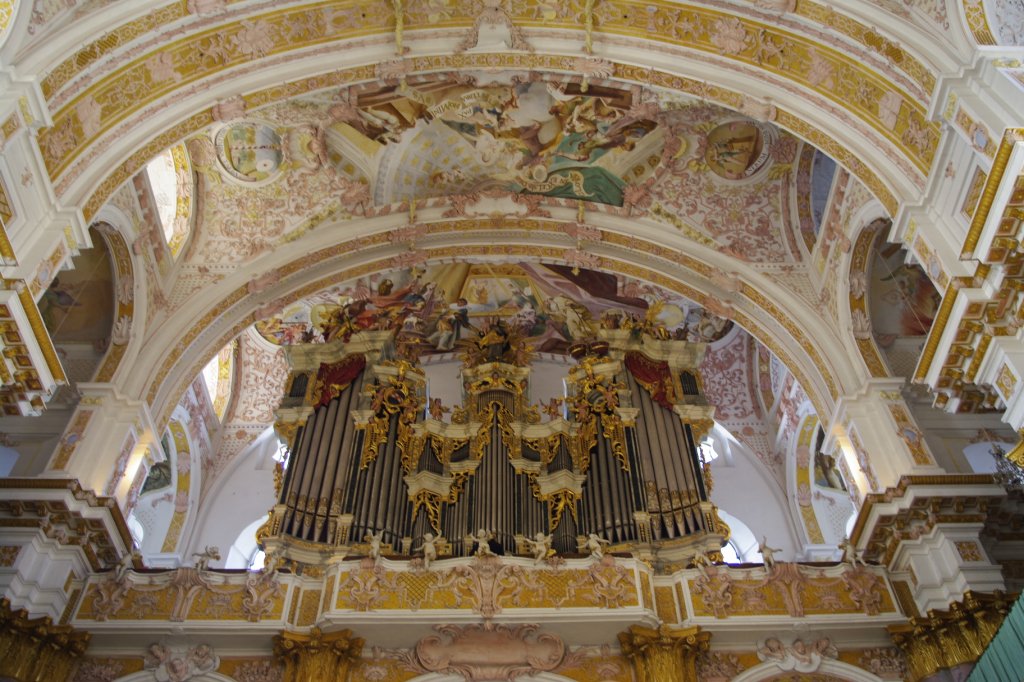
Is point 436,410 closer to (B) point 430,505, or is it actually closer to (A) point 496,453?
(A) point 496,453

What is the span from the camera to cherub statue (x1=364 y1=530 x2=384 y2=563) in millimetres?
9742

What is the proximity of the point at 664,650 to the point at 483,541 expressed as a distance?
7.32ft

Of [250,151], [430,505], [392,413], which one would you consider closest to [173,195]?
[250,151]

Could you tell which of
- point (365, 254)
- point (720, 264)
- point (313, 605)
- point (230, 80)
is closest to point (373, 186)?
point (365, 254)

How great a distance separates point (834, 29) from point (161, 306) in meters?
9.13

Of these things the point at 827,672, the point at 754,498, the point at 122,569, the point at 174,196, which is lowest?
the point at 827,672

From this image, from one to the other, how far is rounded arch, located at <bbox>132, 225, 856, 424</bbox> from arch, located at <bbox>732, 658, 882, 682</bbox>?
11.6 feet

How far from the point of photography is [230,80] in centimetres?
1052

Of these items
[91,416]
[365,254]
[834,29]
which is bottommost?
[91,416]

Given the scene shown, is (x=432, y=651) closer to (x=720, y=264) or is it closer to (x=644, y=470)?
(x=644, y=470)

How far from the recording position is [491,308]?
15.5m

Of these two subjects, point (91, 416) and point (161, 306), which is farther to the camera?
point (161, 306)

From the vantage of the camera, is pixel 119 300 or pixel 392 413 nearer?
pixel 119 300

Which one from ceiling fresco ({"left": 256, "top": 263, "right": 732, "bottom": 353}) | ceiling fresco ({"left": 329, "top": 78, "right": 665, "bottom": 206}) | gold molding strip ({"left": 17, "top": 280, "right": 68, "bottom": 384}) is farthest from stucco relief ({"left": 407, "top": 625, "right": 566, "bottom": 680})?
ceiling fresco ({"left": 329, "top": 78, "right": 665, "bottom": 206})
